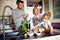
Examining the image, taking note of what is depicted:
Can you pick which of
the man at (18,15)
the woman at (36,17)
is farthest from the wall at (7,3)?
the woman at (36,17)

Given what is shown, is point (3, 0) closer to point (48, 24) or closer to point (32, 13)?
point (32, 13)

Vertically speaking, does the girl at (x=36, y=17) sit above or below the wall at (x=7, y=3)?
below

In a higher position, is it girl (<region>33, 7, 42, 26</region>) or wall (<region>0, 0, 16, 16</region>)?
wall (<region>0, 0, 16, 16</region>)

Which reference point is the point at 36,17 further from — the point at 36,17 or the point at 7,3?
the point at 7,3

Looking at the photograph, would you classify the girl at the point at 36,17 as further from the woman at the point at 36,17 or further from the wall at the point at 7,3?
the wall at the point at 7,3

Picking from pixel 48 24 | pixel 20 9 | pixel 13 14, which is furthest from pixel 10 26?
pixel 48 24

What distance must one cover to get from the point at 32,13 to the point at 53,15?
381 mm

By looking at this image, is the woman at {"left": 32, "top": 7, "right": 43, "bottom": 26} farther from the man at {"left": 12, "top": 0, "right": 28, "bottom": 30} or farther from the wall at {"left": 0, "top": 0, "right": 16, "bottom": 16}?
the wall at {"left": 0, "top": 0, "right": 16, "bottom": 16}

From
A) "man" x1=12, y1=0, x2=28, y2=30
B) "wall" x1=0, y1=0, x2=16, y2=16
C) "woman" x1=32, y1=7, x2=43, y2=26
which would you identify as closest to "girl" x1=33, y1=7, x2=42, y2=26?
"woman" x1=32, y1=7, x2=43, y2=26

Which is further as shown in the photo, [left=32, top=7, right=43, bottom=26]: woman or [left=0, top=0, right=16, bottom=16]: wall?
[left=0, top=0, right=16, bottom=16]: wall

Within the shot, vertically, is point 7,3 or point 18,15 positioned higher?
point 7,3

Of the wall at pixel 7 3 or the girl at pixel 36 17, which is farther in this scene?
the wall at pixel 7 3

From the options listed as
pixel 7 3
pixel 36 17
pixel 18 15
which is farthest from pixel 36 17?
pixel 7 3

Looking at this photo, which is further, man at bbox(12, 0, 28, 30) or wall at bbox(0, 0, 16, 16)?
wall at bbox(0, 0, 16, 16)
